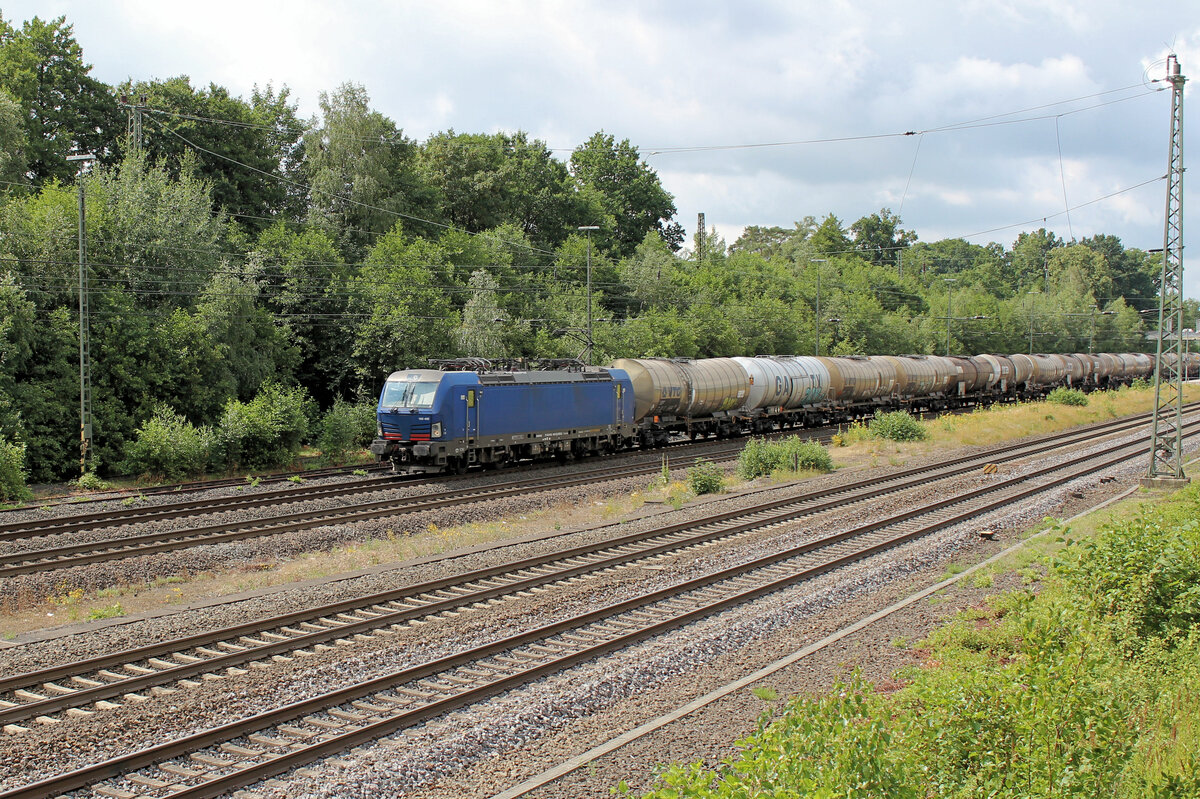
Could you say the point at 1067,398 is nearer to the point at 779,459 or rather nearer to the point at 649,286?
the point at 649,286

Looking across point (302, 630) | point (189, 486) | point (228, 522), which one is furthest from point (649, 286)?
point (302, 630)

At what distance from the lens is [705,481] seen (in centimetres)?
2417

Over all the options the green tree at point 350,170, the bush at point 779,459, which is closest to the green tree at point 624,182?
the green tree at point 350,170

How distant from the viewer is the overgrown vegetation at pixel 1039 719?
4.63m

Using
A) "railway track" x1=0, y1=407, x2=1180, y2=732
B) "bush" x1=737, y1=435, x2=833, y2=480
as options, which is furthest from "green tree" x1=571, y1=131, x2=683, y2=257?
"railway track" x1=0, y1=407, x2=1180, y2=732

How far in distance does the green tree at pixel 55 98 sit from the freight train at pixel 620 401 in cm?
2913

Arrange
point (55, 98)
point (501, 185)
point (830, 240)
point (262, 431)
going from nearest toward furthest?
point (262, 431), point (55, 98), point (501, 185), point (830, 240)

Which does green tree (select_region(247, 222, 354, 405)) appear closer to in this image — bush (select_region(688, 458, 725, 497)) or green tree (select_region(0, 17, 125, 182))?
green tree (select_region(0, 17, 125, 182))

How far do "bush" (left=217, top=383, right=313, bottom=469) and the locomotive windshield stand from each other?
493 cm

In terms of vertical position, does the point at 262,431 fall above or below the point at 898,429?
above

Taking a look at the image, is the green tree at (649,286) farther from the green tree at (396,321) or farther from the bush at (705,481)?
the bush at (705,481)

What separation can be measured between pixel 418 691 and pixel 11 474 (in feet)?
61.8

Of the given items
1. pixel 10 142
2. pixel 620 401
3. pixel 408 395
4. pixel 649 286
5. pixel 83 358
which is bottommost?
pixel 620 401

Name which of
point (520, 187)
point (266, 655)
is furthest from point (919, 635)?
point (520, 187)
